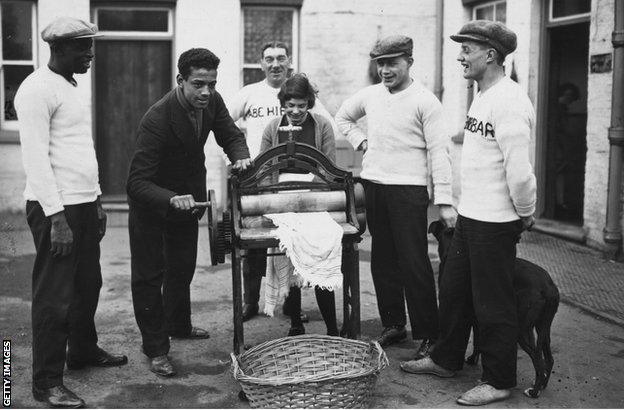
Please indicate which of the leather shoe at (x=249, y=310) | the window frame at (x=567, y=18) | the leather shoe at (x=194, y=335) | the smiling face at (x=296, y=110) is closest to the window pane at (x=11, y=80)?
the leather shoe at (x=249, y=310)

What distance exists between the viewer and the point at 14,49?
1123 centimetres

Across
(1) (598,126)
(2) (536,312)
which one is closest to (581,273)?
(1) (598,126)

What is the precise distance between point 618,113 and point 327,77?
459 cm

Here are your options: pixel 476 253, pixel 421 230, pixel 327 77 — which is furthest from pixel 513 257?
pixel 327 77

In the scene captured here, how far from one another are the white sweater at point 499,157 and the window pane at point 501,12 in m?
6.74

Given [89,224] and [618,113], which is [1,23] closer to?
[89,224]

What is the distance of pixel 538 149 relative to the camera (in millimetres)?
10477

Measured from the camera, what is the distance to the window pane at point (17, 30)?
11.1 meters

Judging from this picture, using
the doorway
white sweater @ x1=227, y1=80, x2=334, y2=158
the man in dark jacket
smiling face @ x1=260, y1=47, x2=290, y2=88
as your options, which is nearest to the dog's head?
the man in dark jacket

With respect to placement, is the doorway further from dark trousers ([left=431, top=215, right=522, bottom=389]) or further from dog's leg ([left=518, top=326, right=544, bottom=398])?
dark trousers ([left=431, top=215, right=522, bottom=389])

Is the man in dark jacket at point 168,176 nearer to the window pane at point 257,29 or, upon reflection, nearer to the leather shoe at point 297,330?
the leather shoe at point 297,330

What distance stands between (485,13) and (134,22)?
4.96m

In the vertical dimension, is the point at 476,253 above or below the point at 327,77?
below

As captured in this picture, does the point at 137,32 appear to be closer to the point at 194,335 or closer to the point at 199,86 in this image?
the point at 194,335
